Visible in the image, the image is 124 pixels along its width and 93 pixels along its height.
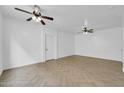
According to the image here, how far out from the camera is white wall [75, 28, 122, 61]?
7.89 meters

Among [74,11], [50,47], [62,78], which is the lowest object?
[62,78]

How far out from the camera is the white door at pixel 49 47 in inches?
293

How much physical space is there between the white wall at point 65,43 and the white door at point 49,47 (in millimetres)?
888

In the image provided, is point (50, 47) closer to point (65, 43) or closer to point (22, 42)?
point (65, 43)

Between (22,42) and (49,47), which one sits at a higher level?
(22,42)

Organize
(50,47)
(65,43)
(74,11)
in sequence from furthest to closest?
Answer: (65,43) < (50,47) < (74,11)

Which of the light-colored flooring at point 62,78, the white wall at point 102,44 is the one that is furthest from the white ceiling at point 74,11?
the white wall at point 102,44

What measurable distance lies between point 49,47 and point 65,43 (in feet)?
7.69

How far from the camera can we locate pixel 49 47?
7633mm

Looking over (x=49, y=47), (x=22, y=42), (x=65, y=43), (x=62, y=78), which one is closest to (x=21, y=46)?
(x=22, y=42)

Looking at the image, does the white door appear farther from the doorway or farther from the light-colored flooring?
the light-colored flooring

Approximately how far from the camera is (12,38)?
5102 mm

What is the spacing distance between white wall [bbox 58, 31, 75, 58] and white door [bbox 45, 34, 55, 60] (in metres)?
0.89
